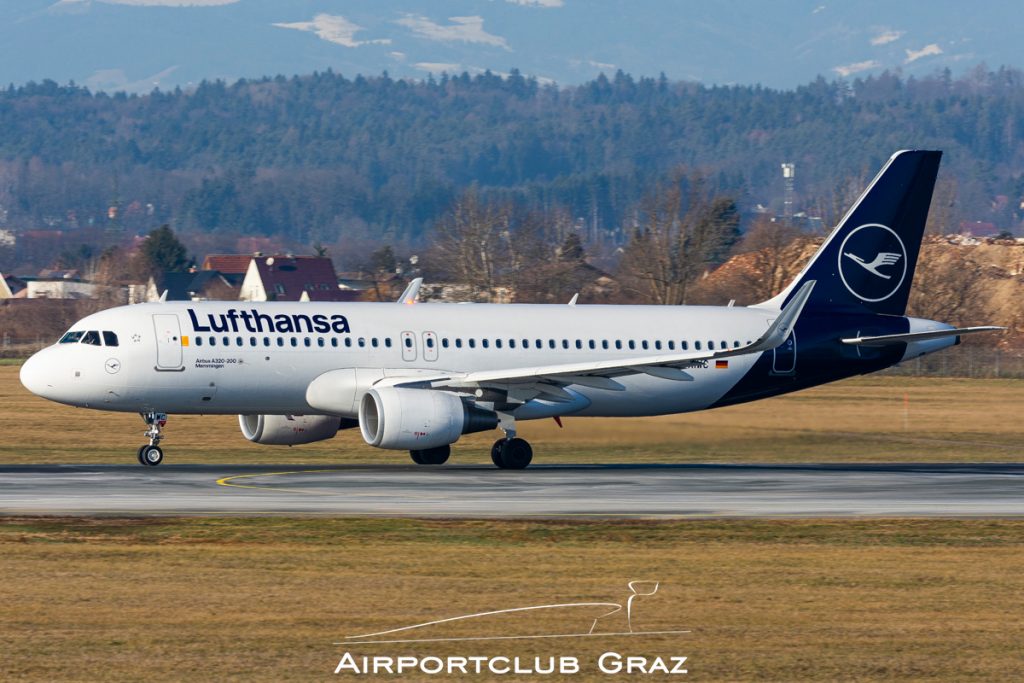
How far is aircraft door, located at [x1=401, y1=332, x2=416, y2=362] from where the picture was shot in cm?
3984

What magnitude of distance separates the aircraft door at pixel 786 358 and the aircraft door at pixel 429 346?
8925 millimetres

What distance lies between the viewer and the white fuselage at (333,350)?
37938mm

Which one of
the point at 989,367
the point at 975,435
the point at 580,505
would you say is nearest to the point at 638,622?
the point at 580,505

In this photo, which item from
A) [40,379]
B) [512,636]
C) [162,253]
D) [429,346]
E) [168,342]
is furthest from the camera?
[162,253]

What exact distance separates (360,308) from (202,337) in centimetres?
415

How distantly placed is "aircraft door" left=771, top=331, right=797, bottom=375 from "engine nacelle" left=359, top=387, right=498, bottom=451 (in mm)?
9271

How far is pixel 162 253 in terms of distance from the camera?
170 m

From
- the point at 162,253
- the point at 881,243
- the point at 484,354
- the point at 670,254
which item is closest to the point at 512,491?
the point at 484,354

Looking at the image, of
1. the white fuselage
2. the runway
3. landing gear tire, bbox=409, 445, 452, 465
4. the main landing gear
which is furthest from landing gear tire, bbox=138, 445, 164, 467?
landing gear tire, bbox=409, 445, 452, 465

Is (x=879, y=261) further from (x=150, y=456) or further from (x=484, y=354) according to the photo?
(x=150, y=456)

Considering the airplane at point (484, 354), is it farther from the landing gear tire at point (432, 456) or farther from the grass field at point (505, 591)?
the grass field at point (505, 591)

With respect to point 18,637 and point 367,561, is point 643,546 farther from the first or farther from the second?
point 18,637

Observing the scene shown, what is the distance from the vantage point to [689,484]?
3500 centimetres

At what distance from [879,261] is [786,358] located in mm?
4319
